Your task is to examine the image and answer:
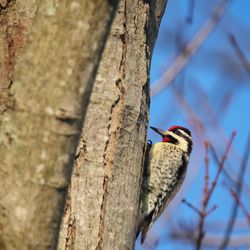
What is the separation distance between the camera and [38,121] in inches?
63.1

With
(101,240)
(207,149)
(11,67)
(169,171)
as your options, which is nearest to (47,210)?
(101,240)

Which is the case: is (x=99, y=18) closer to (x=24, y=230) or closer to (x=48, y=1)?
(x=48, y=1)

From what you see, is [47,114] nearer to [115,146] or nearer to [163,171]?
[115,146]

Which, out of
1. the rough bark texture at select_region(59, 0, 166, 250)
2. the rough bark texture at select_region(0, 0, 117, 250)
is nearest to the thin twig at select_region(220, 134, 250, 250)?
the rough bark texture at select_region(59, 0, 166, 250)

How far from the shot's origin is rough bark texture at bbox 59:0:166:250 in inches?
108

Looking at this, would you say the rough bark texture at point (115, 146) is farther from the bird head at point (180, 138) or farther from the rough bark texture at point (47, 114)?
the bird head at point (180, 138)

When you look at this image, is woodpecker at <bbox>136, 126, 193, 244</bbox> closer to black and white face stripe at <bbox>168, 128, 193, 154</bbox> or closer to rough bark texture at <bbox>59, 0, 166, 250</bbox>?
black and white face stripe at <bbox>168, 128, 193, 154</bbox>

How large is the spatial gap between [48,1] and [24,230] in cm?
54

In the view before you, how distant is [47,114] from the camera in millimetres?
1603

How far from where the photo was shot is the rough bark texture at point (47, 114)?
1593 mm

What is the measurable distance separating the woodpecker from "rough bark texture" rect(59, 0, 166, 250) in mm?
910

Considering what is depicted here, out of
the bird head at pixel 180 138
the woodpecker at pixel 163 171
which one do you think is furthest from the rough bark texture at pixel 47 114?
the bird head at pixel 180 138

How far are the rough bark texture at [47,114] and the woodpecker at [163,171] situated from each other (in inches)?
85.4

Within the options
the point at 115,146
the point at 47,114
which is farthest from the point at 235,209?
the point at 47,114
